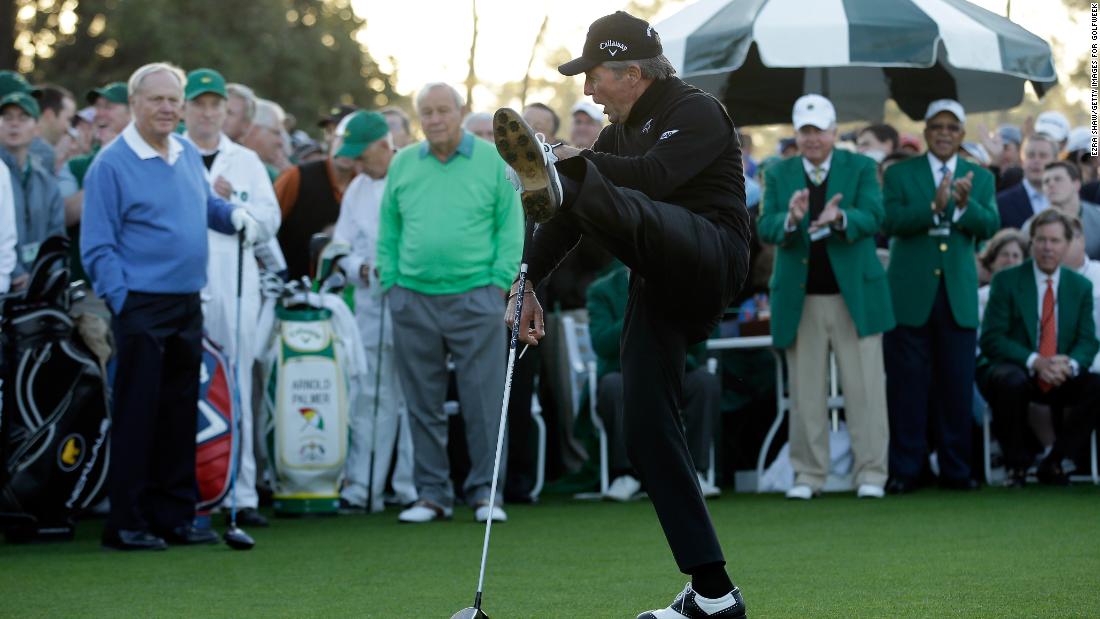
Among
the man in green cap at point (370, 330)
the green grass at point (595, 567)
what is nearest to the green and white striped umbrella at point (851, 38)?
the man in green cap at point (370, 330)

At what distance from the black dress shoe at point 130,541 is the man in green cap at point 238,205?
1224mm

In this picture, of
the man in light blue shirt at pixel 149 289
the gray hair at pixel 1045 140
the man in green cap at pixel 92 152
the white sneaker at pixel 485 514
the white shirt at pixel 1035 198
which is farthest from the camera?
the gray hair at pixel 1045 140

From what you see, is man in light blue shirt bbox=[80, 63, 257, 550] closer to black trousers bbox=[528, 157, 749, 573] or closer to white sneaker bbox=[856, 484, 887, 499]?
black trousers bbox=[528, 157, 749, 573]

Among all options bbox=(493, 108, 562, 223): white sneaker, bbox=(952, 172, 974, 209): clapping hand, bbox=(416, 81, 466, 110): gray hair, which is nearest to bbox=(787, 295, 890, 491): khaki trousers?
bbox=(952, 172, 974, 209): clapping hand

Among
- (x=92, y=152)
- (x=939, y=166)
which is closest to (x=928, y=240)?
(x=939, y=166)

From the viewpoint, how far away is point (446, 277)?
9602 millimetres

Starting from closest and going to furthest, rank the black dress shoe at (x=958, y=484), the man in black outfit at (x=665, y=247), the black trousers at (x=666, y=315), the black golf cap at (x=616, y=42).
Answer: the black trousers at (x=666, y=315) < the man in black outfit at (x=665, y=247) < the black golf cap at (x=616, y=42) < the black dress shoe at (x=958, y=484)

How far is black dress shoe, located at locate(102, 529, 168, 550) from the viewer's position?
820 centimetres

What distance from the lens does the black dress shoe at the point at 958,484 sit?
436 inches

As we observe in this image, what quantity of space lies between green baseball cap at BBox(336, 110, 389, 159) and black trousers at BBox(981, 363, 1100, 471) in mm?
4240

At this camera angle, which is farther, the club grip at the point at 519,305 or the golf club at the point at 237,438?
the golf club at the point at 237,438

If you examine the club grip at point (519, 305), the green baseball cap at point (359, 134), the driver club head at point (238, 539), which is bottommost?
the driver club head at point (238, 539)

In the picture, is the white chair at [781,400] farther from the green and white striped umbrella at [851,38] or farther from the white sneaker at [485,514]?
the white sneaker at [485,514]

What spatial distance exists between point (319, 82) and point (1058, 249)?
20.3 metres
